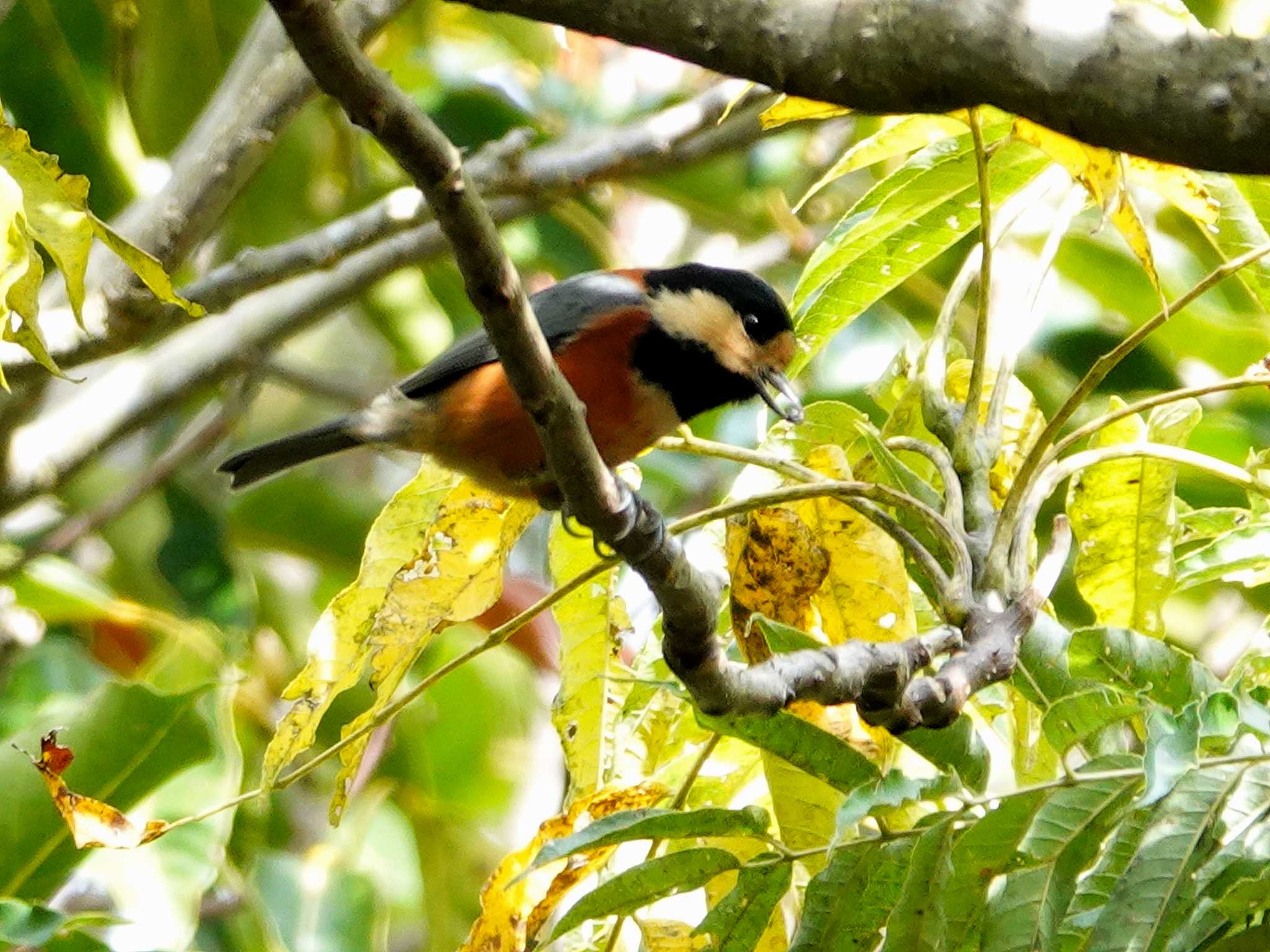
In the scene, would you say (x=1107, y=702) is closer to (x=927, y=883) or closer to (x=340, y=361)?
(x=927, y=883)

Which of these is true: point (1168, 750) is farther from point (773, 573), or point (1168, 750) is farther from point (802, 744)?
point (773, 573)

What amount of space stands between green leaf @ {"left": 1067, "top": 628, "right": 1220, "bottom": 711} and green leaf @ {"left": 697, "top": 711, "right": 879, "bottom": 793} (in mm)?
294

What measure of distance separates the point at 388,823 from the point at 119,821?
8.00 feet

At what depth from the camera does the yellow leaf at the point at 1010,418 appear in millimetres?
2506

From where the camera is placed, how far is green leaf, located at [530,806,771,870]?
1817 mm

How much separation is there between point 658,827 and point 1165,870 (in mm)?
568

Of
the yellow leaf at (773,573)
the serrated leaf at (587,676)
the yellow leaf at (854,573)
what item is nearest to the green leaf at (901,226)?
the yellow leaf at (854,573)

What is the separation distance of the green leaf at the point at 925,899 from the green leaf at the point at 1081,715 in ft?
0.68

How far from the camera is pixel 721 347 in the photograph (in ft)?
11.3

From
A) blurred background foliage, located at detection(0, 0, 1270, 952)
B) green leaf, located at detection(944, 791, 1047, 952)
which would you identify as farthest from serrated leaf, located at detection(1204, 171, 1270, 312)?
green leaf, located at detection(944, 791, 1047, 952)

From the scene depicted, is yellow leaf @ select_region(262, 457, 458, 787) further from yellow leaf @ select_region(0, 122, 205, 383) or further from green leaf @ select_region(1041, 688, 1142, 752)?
green leaf @ select_region(1041, 688, 1142, 752)

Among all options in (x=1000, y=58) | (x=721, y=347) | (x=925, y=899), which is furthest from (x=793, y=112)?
(x=721, y=347)

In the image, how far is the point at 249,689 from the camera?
4891mm

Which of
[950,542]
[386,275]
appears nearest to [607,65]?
[386,275]
